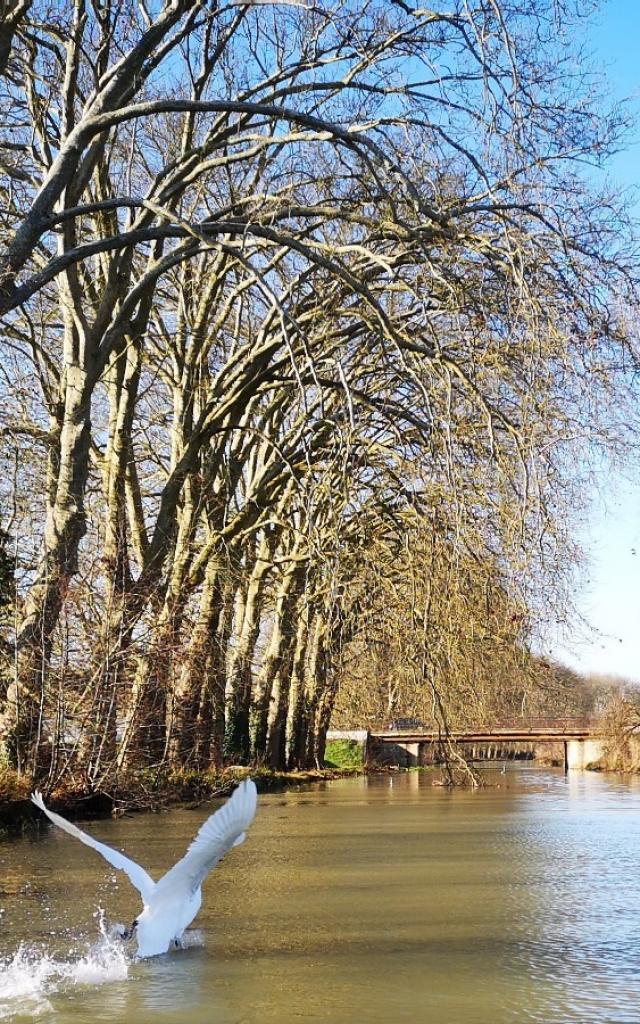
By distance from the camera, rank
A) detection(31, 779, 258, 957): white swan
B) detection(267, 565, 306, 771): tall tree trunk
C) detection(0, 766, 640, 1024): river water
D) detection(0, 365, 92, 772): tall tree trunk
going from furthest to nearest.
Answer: detection(267, 565, 306, 771): tall tree trunk < detection(0, 365, 92, 772): tall tree trunk < detection(31, 779, 258, 957): white swan < detection(0, 766, 640, 1024): river water

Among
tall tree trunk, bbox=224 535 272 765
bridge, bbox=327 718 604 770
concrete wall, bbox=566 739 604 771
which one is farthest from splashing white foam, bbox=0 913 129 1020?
concrete wall, bbox=566 739 604 771

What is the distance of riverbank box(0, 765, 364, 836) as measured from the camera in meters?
17.2

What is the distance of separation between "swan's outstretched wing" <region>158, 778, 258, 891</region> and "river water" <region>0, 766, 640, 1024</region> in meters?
0.55

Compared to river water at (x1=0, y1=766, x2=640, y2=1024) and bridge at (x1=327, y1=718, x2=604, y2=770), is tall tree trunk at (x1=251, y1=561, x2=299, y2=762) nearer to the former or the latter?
bridge at (x1=327, y1=718, x2=604, y2=770)

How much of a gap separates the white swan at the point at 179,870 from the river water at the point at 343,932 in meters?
0.18

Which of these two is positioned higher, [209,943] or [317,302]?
[317,302]

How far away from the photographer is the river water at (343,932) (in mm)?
7887

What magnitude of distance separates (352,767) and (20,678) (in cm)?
3241

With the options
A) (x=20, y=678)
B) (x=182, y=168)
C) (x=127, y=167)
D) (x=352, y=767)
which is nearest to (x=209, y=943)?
(x=20, y=678)

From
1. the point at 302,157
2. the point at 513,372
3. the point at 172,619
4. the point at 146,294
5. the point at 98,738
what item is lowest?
the point at 98,738

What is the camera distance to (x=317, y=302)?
861 inches

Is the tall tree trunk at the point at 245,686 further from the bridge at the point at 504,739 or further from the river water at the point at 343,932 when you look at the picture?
the bridge at the point at 504,739

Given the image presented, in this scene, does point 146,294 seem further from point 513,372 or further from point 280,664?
point 280,664

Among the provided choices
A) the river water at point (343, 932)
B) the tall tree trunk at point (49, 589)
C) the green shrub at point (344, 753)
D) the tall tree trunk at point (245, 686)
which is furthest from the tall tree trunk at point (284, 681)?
the river water at point (343, 932)
